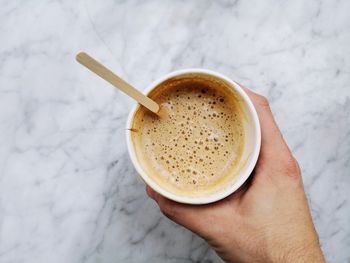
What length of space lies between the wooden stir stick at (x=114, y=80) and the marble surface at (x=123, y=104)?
187 millimetres

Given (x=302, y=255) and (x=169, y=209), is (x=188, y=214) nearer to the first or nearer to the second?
(x=169, y=209)

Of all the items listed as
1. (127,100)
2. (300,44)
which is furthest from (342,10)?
(127,100)

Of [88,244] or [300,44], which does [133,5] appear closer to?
[300,44]

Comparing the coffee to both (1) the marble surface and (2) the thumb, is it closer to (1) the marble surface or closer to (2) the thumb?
(2) the thumb

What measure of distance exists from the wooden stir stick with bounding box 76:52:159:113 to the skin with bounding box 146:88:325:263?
0.15 meters

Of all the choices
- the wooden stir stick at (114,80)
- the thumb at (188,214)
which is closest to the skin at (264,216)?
the thumb at (188,214)

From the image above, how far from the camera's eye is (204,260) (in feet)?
2.94

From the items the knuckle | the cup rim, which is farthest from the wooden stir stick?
the knuckle

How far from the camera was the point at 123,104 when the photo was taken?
2.94ft

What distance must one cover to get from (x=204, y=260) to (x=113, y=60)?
0.42 m

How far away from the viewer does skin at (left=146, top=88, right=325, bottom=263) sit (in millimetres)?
712

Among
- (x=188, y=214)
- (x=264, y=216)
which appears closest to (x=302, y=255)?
(x=264, y=216)

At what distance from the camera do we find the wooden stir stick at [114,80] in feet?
1.99

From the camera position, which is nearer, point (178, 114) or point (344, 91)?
point (178, 114)
